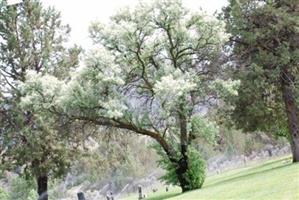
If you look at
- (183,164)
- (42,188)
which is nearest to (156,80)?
(183,164)

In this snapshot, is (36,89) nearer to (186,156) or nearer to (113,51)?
(113,51)

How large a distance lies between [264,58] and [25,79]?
1048 cm

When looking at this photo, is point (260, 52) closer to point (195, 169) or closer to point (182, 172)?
point (195, 169)

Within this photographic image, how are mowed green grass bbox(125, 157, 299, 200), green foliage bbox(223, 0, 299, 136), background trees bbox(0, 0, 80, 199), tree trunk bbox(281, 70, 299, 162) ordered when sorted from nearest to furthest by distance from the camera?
mowed green grass bbox(125, 157, 299, 200)
green foliage bbox(223, 0, 299, 136)
tree trunk bbox(281, 70, 299, 162)
background trees bbox(0, 0, 80, 199)

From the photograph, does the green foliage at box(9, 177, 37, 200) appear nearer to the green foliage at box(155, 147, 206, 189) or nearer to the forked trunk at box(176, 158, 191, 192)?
the forked trunk at box(176, 158, 191, 192)

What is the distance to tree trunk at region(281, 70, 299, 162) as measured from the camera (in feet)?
70.6

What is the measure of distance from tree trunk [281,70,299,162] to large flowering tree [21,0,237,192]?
3.46m

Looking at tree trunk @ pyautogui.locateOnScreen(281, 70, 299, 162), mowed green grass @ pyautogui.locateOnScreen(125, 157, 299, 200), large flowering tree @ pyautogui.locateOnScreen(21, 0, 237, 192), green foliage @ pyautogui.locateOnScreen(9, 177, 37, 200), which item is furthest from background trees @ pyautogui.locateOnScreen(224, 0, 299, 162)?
green foliage @ pyautogui.locateOnScreen(9, 177, 37, 200)

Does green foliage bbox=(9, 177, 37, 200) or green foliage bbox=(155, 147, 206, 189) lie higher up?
green foliage bbox=(9, 177, 37, 200)

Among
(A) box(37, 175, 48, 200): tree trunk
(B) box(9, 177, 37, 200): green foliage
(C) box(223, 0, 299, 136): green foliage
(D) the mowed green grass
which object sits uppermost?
(C) box(223, 0, 299, 136): green foliage

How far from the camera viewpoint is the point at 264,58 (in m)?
20.9

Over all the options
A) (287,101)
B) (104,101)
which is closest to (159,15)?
(104,101)

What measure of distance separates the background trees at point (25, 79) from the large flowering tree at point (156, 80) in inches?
148

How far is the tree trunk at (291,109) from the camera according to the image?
21.5 metres
